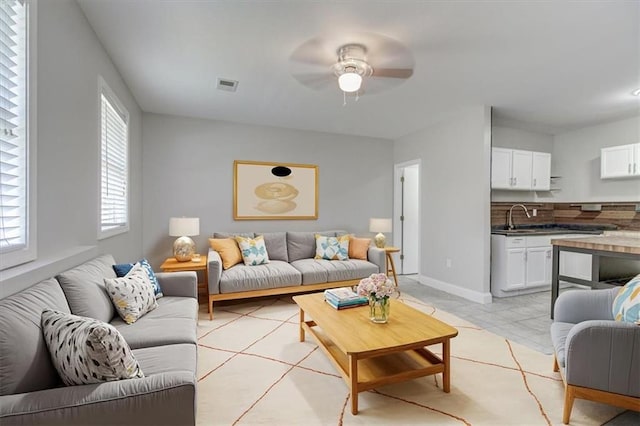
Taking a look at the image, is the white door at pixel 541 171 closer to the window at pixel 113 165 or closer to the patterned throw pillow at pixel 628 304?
the patterned throw pillow at pixel 628 304

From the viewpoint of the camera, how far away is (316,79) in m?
2.95

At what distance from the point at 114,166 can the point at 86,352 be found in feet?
7.49

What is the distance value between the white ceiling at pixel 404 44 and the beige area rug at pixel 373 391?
8.13 ft

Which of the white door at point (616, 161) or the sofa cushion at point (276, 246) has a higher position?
the white door at point (616, 161)

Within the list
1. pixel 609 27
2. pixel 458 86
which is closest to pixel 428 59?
pixel 458 86

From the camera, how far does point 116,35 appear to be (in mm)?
2264

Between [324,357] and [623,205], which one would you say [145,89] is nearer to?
[324,357]

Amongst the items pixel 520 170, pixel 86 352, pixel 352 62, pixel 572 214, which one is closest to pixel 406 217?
pixel 520 170

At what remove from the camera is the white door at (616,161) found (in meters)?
4.10

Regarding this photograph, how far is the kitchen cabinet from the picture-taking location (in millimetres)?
3971

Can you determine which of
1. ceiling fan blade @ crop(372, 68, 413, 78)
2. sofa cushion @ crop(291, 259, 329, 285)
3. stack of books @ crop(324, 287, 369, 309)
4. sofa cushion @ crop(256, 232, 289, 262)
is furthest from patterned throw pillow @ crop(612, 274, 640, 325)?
sofa cushion @ crop(256, 232, 289, 262)

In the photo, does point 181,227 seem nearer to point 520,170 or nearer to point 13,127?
point 13,127

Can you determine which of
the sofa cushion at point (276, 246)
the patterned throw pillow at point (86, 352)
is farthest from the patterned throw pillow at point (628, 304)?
the sofa cushion at point (276, 246)

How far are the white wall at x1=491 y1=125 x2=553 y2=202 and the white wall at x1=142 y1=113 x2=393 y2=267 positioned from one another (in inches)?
74.4
